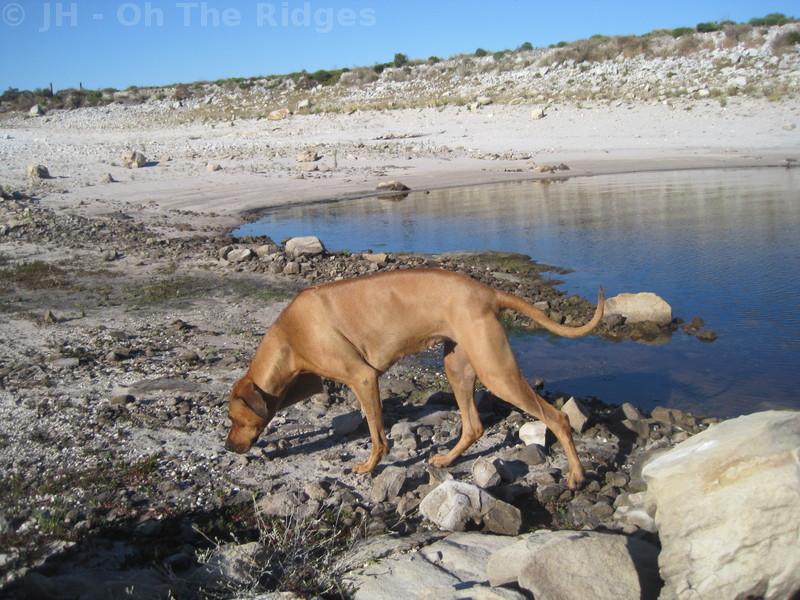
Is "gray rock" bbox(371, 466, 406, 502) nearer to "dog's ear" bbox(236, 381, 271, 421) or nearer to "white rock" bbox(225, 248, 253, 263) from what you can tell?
"dog's ear" bbox(236, 381, 271, 421)

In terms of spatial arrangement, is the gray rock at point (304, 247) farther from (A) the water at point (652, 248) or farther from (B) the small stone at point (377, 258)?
(A) the water at point (652, 248)

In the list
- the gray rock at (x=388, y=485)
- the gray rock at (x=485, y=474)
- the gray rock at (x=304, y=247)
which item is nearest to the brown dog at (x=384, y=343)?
the gray rock at (x=388, y=485)

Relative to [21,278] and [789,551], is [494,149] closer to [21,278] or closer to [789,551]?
[21,278]

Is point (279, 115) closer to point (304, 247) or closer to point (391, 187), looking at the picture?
point (391, 187)

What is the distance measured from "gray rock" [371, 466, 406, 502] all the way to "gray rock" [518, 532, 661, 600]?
1.73 meters

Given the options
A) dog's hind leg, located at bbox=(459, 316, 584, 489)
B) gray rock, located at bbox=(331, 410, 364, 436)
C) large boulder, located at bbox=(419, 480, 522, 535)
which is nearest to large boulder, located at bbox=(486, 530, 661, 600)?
large boulder, located at bbox=(419, 480, 522, 535)

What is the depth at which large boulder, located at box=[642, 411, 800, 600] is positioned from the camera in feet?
10.9

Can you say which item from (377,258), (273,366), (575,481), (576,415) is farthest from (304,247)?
(575,481)

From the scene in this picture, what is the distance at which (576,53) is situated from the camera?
4681 centimetres

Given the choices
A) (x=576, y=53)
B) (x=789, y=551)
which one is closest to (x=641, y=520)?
(x=789, y=551)

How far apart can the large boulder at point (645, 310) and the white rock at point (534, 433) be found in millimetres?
4157

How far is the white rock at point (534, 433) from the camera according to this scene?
239 inches

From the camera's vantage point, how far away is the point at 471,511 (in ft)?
15.9

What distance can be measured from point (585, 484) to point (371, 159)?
24685 millimetres
